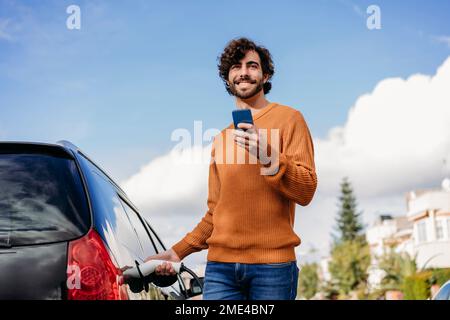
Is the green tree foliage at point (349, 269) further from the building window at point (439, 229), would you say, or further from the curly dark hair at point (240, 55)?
the curly dark hair at point (240, 55)

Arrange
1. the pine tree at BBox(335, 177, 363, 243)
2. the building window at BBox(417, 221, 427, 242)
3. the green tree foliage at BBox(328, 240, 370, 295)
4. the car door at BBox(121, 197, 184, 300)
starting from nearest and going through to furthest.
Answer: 1. the car door at BBox(121, 197, 184, 300)
2. the green tree foliage at BBox(328, 240, 370, 295)
3. the building window at BBox(417, 221, 427, 242)
4. the pine tree at BBox(335, 177, 363, 243)

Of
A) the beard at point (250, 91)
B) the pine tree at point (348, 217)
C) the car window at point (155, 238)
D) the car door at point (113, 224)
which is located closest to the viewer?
the car door at point (113, 224)

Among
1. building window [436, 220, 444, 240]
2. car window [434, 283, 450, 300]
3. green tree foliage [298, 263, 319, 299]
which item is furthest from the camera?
green tree foliage [298, 263, 319, 299]

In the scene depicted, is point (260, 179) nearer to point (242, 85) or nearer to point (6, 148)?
point (242, 85)

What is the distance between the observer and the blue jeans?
302cm

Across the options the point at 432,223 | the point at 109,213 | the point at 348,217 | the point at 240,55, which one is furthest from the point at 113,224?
the point at 348,217

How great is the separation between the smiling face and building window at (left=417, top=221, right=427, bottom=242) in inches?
2317

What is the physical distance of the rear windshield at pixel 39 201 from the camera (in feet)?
7.91

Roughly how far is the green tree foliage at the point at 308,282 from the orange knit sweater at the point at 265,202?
63799 mm

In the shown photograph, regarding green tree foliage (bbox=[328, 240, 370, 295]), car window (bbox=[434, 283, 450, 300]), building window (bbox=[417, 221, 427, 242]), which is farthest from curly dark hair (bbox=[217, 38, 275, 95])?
building window (bbox=[417, 221, 427, 242])

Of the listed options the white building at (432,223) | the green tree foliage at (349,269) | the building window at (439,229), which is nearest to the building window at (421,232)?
the white building at (432,223)

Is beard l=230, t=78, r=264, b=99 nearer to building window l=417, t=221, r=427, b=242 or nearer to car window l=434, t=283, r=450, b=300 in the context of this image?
car window l=434, t=283, r=450, b=300

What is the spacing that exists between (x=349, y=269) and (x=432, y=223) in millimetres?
11243
